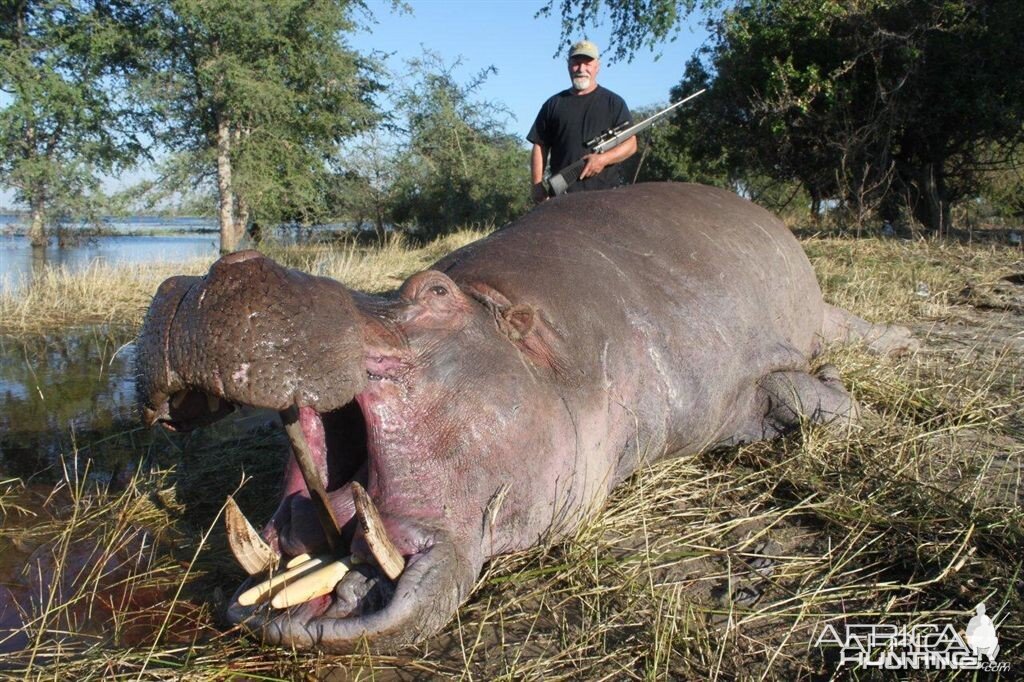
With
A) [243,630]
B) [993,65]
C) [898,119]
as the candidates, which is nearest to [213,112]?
[898,119]

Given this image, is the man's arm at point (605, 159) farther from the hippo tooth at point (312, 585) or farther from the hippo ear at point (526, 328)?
the hippo tooth at point (312, 585)

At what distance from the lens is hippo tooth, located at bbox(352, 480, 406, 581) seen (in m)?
1.87

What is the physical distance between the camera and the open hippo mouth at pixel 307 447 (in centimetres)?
175

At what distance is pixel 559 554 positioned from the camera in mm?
2578

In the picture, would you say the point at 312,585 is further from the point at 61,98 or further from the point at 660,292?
the point at 61,98

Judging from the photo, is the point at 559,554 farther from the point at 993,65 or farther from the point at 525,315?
the point at 993,65

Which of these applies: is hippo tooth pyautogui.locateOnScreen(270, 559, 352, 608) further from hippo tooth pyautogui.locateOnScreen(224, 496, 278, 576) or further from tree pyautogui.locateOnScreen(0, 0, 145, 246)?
tree pyautogui.locateOnScreen(0, 0, 145, 246)

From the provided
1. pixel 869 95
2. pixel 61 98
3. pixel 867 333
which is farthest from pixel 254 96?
pixel 867 333

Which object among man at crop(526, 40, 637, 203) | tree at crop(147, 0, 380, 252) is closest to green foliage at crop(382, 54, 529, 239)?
tree at crop(147, 0, 380, 252)

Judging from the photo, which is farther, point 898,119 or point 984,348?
point 898,119

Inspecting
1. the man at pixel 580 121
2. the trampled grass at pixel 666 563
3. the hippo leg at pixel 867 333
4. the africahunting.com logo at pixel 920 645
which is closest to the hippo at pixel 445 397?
the trampled grass at pixel 666 563

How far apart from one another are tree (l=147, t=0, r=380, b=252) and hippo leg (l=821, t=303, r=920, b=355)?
16.2m

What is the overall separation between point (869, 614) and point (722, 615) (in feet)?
1.30

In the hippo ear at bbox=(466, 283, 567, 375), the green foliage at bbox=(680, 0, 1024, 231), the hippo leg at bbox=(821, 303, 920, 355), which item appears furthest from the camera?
the green foliage at bbox=(680, 0, 1024, 231)
